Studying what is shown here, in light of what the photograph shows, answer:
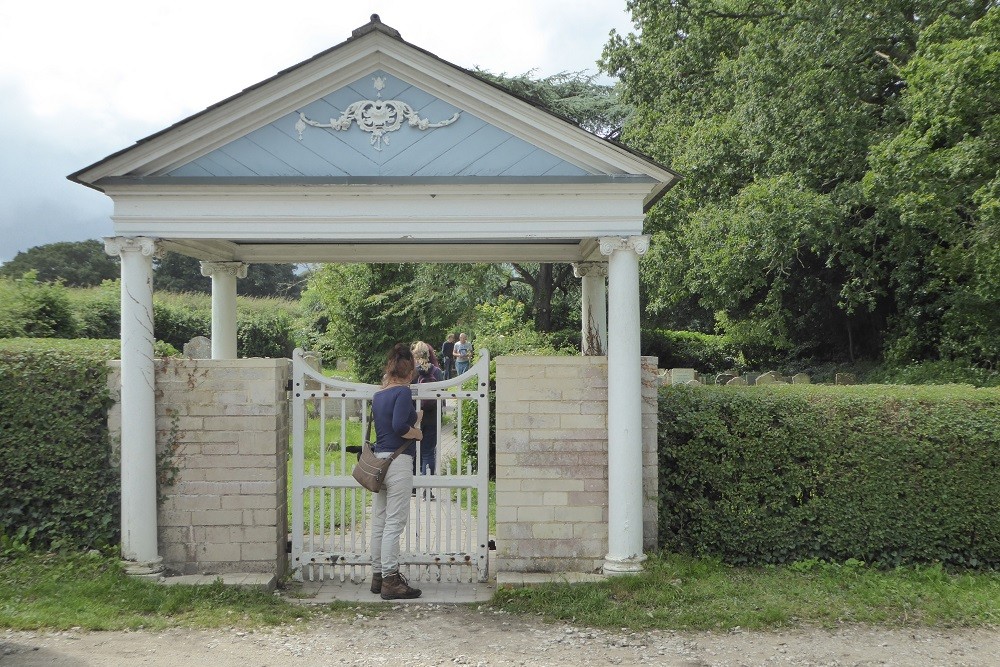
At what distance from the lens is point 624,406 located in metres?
7.23

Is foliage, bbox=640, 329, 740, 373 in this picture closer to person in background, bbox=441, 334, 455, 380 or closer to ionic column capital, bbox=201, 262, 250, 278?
person in background, bbox=441, 334, 455, 380

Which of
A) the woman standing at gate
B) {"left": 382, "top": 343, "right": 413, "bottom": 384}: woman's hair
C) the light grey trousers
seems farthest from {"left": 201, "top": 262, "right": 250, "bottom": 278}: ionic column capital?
the light grey trousers

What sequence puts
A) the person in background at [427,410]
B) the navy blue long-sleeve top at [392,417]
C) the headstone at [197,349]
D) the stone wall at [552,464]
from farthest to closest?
the headstone at [197,349] → the person in background at [427,410] → the stone wall at [552,464] → the navy blue long-sleeve top at [392,417]

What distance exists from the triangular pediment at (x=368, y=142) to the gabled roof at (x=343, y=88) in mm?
26

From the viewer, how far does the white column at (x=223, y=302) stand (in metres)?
8.91

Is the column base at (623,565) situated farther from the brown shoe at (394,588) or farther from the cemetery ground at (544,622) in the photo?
the brown shoe at (394,588)

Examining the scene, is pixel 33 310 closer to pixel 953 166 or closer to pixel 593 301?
pixel 593 301

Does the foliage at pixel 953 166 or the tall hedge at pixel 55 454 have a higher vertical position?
the foliage at pixel 953 166

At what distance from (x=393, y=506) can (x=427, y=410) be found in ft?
A: 9.55

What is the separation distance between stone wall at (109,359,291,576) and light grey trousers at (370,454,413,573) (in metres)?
1.00

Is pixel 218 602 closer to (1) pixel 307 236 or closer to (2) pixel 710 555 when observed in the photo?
(1) pixel 307 236

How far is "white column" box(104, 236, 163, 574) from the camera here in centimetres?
713

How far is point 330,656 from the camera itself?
5820 mm

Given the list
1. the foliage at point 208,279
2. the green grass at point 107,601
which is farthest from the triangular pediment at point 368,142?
the foliage at point 208,279
